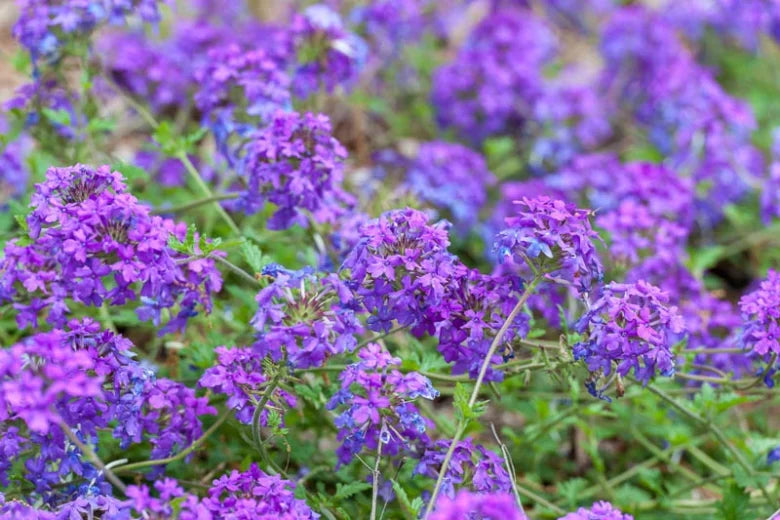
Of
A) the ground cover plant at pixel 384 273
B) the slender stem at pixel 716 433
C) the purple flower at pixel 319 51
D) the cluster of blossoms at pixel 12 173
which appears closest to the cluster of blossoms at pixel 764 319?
the ground cover plant at pixel 384 273

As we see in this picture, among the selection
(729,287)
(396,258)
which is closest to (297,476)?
(396,258)

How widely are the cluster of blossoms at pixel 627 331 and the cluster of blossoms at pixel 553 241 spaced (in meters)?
0.09

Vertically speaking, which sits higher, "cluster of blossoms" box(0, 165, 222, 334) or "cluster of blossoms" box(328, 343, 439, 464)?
"cluster of blossoms" box(0, 165, 222, 334)

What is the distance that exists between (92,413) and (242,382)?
1.27 feet

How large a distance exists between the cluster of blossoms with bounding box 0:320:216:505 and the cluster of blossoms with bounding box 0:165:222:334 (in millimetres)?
153

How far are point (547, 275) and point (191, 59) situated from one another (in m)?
2.84

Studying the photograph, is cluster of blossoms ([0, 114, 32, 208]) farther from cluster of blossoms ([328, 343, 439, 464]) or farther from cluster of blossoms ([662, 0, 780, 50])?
cluster of blossoms ([662, 0, 780, 50])

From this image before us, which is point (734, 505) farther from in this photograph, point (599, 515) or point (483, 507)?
point (483, 507)

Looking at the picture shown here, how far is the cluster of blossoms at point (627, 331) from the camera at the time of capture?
245 cm

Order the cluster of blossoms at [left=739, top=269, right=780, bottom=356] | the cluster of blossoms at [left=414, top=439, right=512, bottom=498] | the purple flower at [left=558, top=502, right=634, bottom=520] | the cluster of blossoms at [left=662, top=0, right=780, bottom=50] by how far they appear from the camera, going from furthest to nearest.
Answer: the cluster of blossoms at [left=662, top=0, right=780, bottom=50] → the cluster of blossoms at [left=739, top=269, right=780, bottom=356] → the cluster of blossoms at [left=414, top=439, right=512, bottom=498] → the purple flower at [left=558, top=502, right=634, bottom=520]

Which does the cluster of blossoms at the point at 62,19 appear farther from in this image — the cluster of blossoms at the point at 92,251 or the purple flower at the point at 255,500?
the purple flower at the point at 255,500

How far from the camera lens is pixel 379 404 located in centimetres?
234

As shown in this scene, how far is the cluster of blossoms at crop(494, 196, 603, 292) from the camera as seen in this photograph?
2.48 metres

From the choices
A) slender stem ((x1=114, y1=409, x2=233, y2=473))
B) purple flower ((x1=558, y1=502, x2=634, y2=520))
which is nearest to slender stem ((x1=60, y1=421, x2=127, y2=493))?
slender stem ((x1=114, y1=409, x2=233, y2=473))
